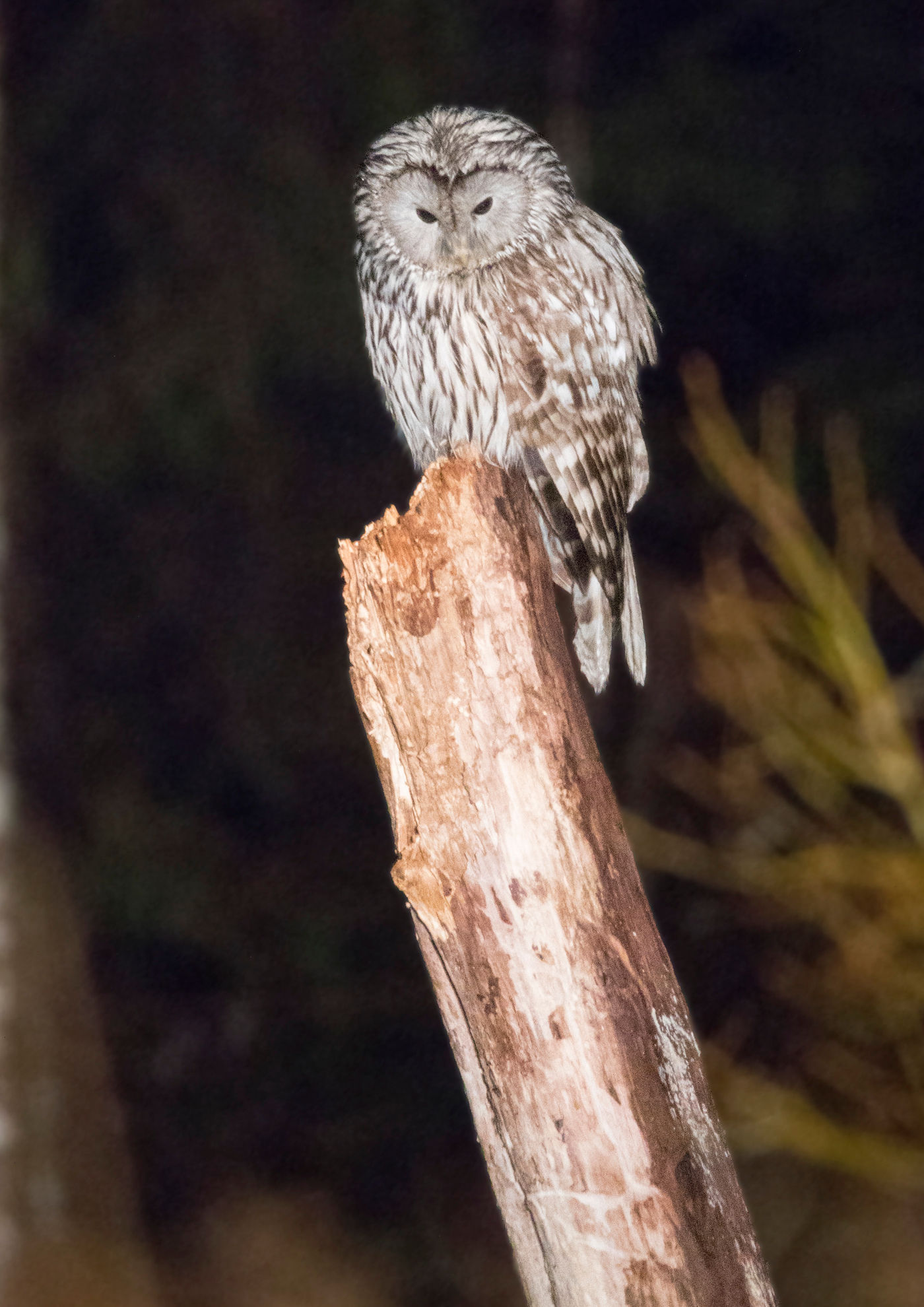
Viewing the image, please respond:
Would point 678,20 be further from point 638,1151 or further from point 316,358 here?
point 638,1151

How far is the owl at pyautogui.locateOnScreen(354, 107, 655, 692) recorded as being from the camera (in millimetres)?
1402

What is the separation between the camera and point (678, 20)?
2.60 metres

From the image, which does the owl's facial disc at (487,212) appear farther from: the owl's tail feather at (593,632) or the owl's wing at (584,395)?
the owl's tail feather at (593,632)

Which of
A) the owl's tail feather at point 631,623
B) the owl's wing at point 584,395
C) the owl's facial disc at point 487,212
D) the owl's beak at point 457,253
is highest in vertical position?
the owl's facial disc at point 487,212

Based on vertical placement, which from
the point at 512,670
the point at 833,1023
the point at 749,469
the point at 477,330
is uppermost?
the point at 749,469

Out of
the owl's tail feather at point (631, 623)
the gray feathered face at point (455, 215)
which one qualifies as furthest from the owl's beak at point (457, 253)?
the owl's tail feather at point (631, 623)

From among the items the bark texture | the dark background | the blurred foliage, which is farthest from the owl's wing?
the dark background

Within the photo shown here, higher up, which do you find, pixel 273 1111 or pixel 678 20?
pixel 678 20

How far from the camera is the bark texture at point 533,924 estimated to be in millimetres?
891

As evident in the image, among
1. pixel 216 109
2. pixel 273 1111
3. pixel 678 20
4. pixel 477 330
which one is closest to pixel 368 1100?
pixel 273 1111

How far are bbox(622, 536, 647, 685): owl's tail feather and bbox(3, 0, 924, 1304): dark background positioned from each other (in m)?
1.26

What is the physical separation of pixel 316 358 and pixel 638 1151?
7.60 ft

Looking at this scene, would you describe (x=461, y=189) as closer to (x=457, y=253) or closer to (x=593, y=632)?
(x=457, y=253)

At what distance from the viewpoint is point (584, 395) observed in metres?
1.49
